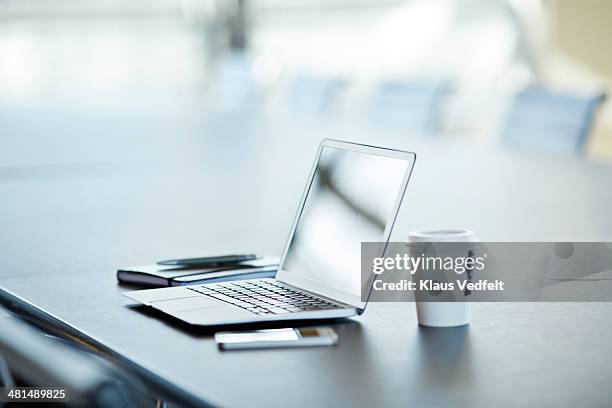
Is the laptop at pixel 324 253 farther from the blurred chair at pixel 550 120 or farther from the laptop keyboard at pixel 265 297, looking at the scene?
the blurred chair at pixel 550 120

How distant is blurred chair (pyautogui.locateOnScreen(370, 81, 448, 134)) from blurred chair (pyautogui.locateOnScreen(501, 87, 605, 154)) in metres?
0.62

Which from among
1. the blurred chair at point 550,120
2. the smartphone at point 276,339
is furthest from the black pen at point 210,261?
the blurred chair at point 550,120

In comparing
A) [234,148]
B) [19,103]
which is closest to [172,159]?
[234,148]

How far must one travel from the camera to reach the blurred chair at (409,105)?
409 cm

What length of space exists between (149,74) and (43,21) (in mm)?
1089

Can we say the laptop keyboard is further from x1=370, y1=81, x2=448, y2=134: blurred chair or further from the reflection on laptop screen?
x1=370, y1=81, x2=448, y2=134: blurred chair

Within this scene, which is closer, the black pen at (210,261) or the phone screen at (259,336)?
the phone screen at (259,336)

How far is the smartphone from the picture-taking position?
3.33 feet

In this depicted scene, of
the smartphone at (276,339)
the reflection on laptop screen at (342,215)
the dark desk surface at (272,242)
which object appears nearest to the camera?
the dark desk surface at (272,242)

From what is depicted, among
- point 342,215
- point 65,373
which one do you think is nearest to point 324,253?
point 342,215

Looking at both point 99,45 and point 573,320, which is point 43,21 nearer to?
point 99,45

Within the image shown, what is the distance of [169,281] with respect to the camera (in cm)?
130

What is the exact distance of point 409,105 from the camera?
4184mm

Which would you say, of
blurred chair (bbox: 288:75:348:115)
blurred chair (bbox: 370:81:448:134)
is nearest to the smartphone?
blurred chair (bbox: 370:81:448:134)
